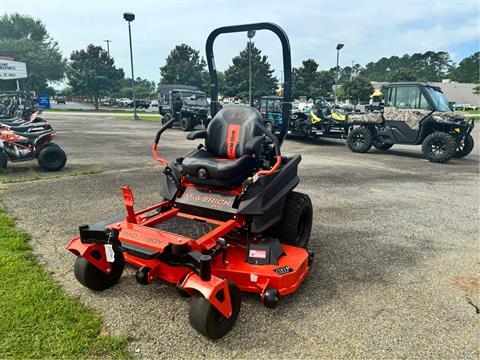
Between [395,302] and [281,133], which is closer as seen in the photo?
[395,302]

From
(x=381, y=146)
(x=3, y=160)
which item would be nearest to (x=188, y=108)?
(x=381, y=146)

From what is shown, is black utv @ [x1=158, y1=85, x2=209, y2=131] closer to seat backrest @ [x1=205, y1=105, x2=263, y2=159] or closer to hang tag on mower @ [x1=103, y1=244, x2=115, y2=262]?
seat backrest @ [x1=205, y1=105, x2=263, y2=159]

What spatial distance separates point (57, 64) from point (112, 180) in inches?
2223

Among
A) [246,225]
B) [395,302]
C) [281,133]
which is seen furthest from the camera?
[281,133]

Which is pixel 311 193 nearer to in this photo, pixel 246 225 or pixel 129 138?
pixel 246 225

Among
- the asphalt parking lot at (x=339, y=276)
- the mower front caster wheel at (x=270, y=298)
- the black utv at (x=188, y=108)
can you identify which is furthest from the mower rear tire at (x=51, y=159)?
the black utv at (x=188, y=108)

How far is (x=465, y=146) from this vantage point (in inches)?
441

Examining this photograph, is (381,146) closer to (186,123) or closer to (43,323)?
(186,123)

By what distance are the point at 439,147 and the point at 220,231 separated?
983 centimetres

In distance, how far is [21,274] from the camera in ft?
10.6

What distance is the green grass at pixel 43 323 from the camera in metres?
2.33

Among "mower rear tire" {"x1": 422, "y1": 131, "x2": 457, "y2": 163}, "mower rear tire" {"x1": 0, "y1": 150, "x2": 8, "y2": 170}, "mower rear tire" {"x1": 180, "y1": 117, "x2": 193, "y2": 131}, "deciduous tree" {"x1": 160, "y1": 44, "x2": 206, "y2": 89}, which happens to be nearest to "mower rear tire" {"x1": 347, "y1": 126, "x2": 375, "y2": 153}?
"mower rear tire" {"x1": 422, "y1": 131, "x2": 457, "y2": 163}

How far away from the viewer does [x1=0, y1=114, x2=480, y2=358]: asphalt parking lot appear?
2.52m

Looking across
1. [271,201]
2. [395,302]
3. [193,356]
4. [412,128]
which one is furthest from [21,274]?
[412,128]
